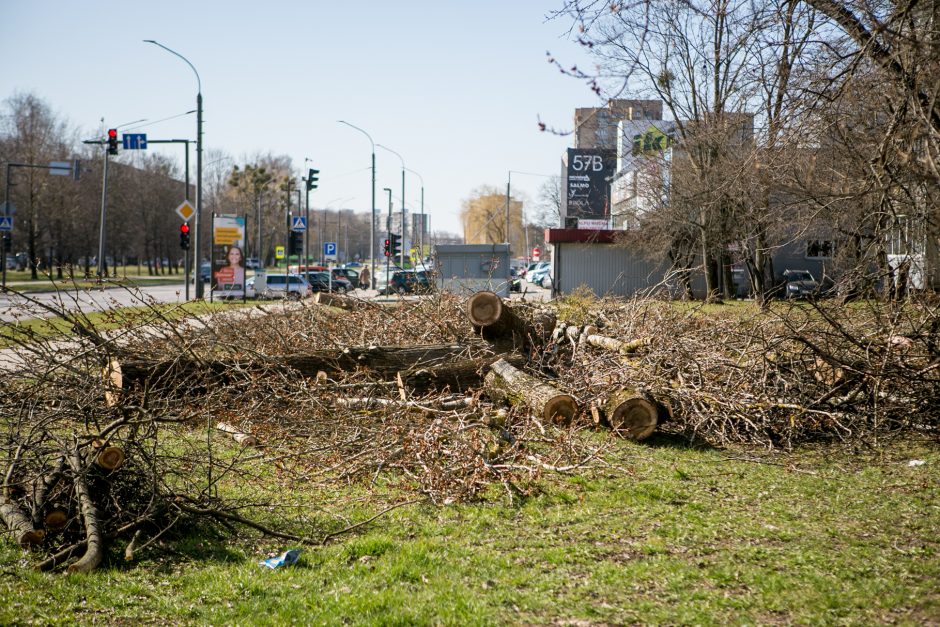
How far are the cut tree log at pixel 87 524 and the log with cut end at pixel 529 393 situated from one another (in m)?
5.12

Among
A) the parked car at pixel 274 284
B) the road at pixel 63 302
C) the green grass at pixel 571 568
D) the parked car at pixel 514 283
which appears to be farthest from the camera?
the parked car at pixel 274 284

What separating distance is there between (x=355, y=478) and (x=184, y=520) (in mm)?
1854

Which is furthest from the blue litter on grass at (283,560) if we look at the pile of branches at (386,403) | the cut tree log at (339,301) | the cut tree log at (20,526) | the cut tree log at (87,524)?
the cut tree log at (339,301)

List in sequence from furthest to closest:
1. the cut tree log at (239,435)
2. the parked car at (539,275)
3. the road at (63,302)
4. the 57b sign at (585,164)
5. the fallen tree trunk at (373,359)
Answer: the parked car at (539,275), the 57b sign at (585,164), the fallen tree trunk at (373,359), the cut tree log at (239,435), the road at (63,302)

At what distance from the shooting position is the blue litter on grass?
5.19 metres

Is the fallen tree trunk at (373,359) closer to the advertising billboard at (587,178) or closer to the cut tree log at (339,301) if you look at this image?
the cut tree log at (339,301)

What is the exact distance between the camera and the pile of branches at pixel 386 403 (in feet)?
19.1

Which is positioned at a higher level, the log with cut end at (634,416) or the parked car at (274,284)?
the parked car at (274,284)

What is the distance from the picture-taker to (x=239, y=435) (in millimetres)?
8852

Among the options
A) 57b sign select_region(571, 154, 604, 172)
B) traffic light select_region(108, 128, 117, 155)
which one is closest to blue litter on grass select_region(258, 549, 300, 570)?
traffic light select_region(108, 128, 117, 155)

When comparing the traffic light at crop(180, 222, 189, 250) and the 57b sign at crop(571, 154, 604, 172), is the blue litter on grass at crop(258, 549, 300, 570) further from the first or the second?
the 57b sign at crop(571, 154, 604, 172)

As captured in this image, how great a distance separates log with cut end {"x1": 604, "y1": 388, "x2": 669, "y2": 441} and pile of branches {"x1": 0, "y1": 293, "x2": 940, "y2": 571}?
0.07ft

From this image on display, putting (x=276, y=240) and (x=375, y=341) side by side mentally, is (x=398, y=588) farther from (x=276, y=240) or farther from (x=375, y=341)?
(x=276, y=240)

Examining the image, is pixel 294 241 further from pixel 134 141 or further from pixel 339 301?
pixel 339 301
